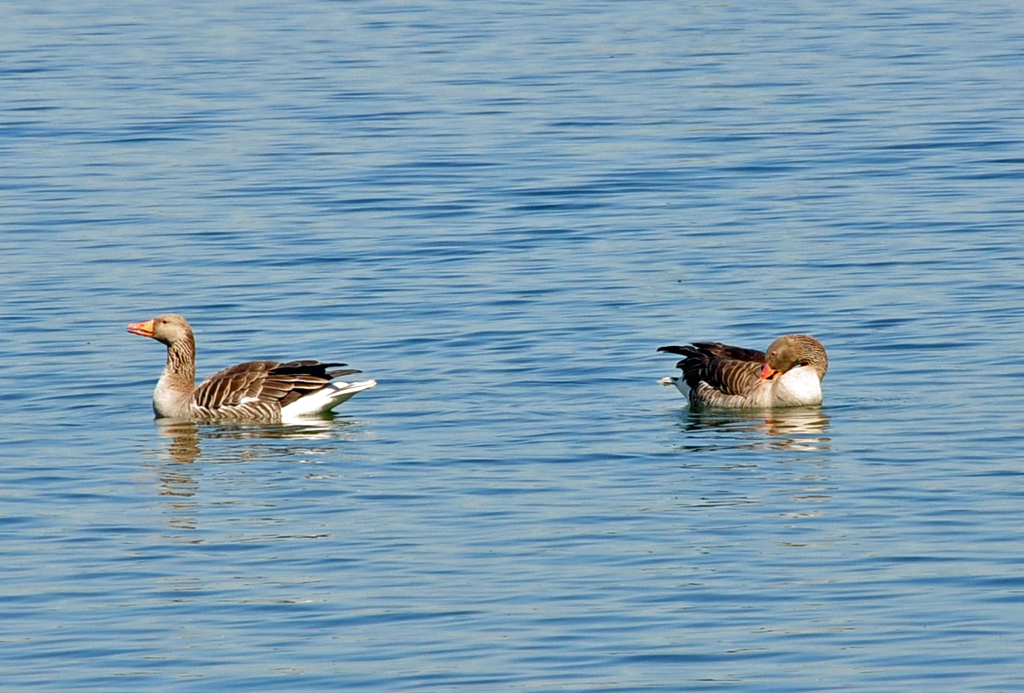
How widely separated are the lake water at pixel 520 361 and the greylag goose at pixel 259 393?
0.76ft

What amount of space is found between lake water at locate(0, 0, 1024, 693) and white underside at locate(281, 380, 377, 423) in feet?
0.87

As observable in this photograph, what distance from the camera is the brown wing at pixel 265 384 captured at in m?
17.8

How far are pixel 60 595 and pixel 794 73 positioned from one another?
87.1 feet

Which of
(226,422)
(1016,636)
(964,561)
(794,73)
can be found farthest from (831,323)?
(794,73)

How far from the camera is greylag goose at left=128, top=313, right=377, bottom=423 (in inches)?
701

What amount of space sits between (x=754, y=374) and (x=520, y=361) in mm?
2357

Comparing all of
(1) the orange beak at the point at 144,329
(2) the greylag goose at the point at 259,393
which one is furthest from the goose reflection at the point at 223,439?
(1) the orange beak at the point at 144,329

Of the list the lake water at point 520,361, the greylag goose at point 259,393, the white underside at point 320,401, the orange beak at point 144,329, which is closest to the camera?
the lake water at point 520,361

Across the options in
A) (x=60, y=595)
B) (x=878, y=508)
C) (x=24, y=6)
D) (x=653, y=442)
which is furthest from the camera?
(x=24, y=6)

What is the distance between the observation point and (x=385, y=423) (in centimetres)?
1733

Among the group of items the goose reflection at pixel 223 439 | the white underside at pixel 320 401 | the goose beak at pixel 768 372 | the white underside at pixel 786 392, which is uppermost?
the goose beak at pixel 768 372

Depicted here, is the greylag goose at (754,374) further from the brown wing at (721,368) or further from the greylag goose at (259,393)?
the greylag goose at (259,393)

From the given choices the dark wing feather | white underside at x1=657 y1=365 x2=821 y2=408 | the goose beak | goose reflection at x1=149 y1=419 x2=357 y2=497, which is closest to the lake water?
goose reflection at x1=149 y1=419 x2=357 y2=497

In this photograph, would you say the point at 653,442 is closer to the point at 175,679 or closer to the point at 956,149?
the point at 175,679
